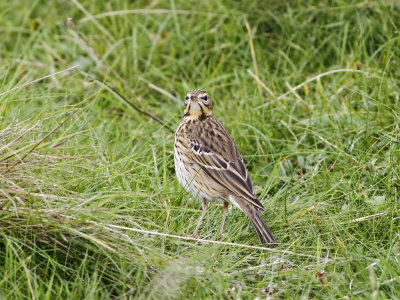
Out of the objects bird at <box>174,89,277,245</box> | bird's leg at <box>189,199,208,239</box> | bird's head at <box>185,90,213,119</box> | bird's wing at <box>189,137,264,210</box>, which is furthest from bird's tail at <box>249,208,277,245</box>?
bird's head at <box>185,90,213,119</box>

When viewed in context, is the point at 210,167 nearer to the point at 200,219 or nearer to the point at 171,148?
the point at 200,219

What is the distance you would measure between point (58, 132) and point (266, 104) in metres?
2.12

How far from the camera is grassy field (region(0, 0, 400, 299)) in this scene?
4676mm

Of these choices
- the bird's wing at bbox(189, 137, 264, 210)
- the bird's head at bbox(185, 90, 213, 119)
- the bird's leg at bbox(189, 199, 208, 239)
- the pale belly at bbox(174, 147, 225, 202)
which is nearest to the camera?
the bird's leg at bbox(189, 199, 208, 239)

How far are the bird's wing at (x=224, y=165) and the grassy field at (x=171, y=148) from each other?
27 centimetres

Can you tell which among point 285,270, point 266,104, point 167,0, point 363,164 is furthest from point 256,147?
point 167,0

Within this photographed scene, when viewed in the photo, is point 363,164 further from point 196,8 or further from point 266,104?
point 196,8

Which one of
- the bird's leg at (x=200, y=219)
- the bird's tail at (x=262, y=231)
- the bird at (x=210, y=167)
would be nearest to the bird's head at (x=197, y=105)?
the bird at (x=210, y=167)

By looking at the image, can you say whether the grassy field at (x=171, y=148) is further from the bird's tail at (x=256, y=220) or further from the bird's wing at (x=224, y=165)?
the bird's wing at (x=224, y=165)

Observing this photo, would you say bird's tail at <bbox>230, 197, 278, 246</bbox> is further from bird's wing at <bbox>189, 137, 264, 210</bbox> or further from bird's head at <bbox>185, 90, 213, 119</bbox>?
bird's head at <bbox>185, 90, 213, 119</bbox>

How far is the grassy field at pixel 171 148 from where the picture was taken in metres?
4.68

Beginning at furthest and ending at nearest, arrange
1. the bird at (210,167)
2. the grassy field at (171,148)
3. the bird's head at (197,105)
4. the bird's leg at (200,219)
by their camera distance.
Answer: the bird's head at (197,105) < the bird at (210,167) < the bird's leg at (200,219) < the grassy field at (171,148)

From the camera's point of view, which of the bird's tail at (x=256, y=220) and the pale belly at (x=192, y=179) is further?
the pale belly at (x=192, y=179)

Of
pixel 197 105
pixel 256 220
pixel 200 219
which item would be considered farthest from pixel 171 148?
pixel 256 220
